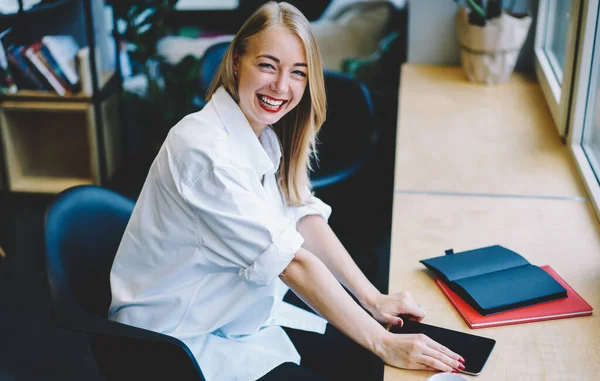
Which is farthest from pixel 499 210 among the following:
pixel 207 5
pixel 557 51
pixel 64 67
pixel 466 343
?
pixel 207 5

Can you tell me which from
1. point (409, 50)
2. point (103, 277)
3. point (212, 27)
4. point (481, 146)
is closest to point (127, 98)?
point (212, 27)

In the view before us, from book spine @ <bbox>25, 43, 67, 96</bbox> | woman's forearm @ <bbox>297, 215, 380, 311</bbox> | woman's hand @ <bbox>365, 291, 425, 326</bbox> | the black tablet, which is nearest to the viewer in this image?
the black tablet

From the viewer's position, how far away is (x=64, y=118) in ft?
12.8

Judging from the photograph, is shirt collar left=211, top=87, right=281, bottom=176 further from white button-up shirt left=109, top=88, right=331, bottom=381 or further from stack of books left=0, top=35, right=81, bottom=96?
stack of books left=0, top=35, right=81, bottom=96

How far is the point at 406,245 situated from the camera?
67.7 inches

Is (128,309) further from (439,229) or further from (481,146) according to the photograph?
(481,146)

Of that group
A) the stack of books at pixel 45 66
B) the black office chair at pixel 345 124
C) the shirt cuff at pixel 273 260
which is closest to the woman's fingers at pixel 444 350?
the shirt cuff at pixel 273 260

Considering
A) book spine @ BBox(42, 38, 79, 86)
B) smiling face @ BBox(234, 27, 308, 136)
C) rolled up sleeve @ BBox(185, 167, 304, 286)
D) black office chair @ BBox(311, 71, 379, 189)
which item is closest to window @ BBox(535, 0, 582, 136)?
black office chair @ BBox(311, 71, 379, 189)

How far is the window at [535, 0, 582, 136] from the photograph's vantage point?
A: 2.34 meters

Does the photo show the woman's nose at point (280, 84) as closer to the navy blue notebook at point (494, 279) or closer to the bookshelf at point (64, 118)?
the navy blue notebook at point (494, 279)

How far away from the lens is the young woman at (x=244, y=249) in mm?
1363

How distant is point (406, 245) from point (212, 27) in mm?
3242

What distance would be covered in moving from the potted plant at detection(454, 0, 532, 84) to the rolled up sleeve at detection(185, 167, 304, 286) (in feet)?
6.25

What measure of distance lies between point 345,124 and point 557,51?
0.97 metres
